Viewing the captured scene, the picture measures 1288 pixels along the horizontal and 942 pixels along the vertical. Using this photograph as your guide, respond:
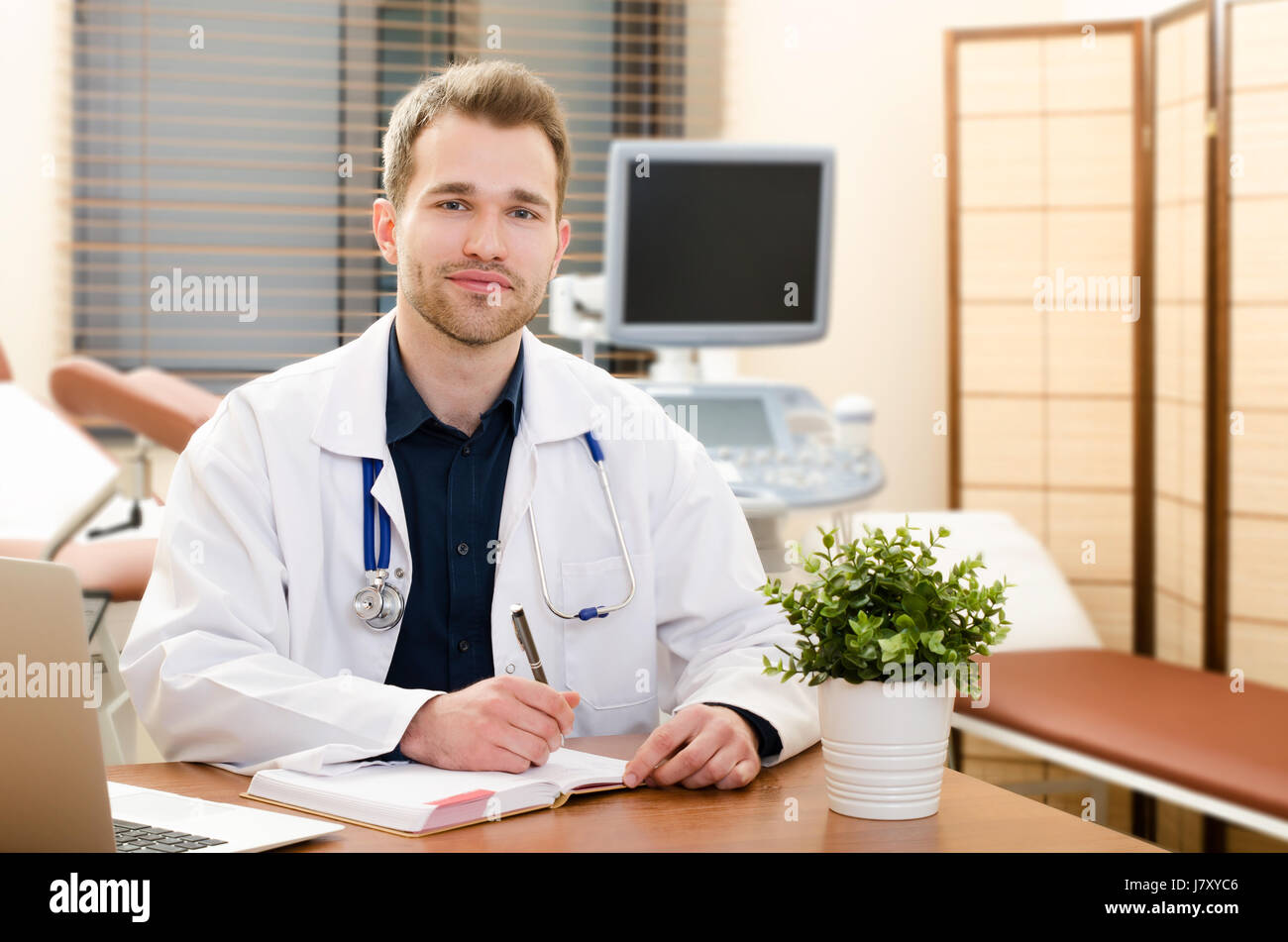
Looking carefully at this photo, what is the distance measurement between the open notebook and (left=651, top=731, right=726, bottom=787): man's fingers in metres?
0.04

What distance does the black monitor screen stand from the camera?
288cm

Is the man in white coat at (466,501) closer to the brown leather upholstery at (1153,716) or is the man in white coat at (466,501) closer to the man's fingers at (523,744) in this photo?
the man's fingers at (523,744)

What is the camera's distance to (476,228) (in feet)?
5.32

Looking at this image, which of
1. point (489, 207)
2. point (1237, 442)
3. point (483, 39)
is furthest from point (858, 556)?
point (483, 39)

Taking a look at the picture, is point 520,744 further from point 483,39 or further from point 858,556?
point 483,39

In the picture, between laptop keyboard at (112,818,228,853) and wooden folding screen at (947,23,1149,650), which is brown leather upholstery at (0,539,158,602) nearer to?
laptop keyboard at (112,818,228,853)

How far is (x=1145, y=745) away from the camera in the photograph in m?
2.55

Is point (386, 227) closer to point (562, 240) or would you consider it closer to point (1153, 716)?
point (562, 240)

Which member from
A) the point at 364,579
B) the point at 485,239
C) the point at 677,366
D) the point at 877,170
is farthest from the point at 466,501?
the point at 877,170

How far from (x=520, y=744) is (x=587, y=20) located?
3.30 meters

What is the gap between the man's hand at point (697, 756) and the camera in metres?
1.21

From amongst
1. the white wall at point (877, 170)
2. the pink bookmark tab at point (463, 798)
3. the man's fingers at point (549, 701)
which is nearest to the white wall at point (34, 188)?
the white wall at point (877, 170)

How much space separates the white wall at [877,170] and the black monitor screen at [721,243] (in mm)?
1168

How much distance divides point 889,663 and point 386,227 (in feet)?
3.28
